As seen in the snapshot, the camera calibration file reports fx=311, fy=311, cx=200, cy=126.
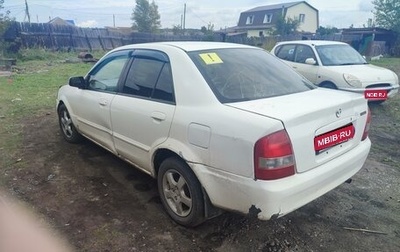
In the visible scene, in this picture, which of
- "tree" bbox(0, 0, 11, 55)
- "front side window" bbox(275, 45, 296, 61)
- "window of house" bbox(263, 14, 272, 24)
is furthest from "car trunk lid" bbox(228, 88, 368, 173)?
"window of house" bbox(263, 14, 272, 24)

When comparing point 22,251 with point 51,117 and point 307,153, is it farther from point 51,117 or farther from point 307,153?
point 51,117

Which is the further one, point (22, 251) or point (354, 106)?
point (354, 106)

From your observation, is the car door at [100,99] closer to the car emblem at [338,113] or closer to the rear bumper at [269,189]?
the rear bumper at [269,189]

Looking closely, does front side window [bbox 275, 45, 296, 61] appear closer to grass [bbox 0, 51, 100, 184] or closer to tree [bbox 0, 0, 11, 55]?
grass [bbox 0, 51, 100, 184]

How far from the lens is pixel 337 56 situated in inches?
314

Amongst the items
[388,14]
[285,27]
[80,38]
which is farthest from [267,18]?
[80,38]

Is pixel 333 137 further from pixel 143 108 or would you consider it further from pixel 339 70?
pixel 339 70

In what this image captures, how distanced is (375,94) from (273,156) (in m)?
6.09

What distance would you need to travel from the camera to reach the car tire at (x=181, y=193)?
2652 mm

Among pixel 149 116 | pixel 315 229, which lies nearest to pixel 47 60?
pixel 149 116

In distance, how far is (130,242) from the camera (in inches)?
106

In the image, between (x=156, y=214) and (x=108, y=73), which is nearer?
(x=156, y=214)

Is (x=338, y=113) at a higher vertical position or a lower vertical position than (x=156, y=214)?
higher

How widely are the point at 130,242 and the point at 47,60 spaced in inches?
714
